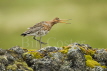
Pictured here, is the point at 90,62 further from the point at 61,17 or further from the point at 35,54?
the point at 61,17

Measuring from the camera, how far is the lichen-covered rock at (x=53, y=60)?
13180 millimetres

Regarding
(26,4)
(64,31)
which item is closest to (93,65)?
(64,31)

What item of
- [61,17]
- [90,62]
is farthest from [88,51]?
[61,17]

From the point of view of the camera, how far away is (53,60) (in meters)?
13.7

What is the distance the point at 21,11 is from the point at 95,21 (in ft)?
60.3

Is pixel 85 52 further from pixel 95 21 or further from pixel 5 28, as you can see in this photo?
pixel 95 21

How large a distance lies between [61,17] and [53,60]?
1982 inches

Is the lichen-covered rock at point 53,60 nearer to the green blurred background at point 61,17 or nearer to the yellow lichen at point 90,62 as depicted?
the yellow lichen at point 90,62

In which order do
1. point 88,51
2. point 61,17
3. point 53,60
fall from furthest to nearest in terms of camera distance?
point 61,17, point 88,51, point 53,60

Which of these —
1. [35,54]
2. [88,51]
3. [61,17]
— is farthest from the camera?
[61,17]

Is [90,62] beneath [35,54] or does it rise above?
beneath

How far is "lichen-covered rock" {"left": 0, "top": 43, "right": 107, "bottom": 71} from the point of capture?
43.2 feet

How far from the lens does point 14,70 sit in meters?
12.6

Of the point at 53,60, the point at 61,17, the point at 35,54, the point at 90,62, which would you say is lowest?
the point at 90,62
